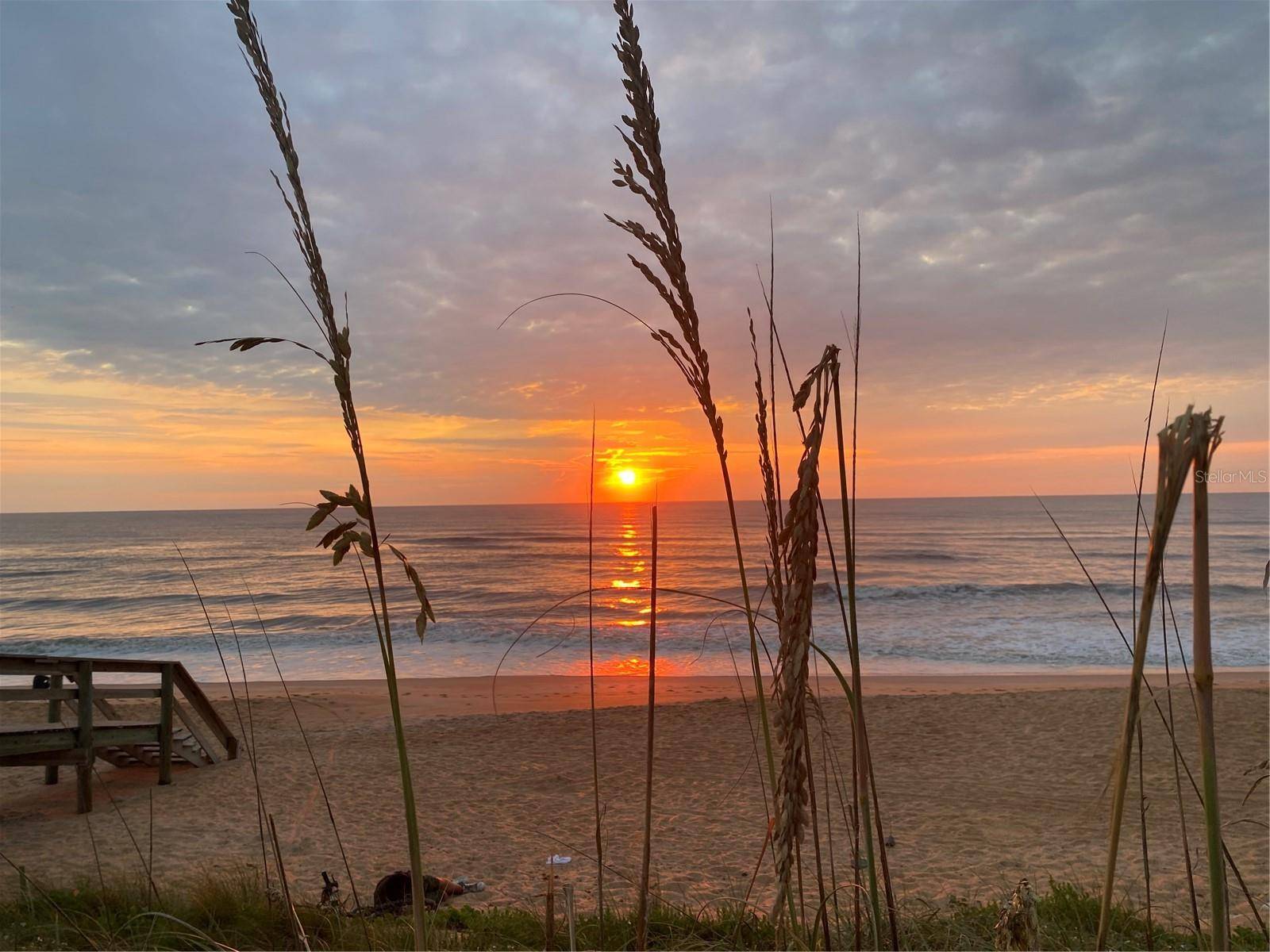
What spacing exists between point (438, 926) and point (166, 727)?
6557 mm

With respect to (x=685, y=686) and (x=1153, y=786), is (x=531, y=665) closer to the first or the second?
(x=685, y=686)

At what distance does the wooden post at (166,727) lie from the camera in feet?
26.2

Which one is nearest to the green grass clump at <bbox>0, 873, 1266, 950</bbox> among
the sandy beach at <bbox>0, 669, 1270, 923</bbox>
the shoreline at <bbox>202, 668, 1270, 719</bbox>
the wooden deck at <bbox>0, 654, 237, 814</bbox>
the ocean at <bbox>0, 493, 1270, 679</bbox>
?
the sandy beach at <bbox>0, 669, 1270, 923</bbox>

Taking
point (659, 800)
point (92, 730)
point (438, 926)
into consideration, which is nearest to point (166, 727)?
point (92, 730)

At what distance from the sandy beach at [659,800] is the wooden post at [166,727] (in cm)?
19

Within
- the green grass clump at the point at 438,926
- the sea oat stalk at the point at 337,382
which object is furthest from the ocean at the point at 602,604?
the green grass clump at the point at 438,926

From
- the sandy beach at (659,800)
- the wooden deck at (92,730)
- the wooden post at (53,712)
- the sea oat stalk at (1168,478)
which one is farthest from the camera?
the wooden post at (53,712)

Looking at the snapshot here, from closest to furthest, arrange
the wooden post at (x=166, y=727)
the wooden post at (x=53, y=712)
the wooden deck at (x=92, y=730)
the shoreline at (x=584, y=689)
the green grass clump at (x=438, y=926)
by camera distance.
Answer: the green grass clump at (x=438, y=926) → the wooden deck at (x=92, y=730) → the wooden post at (x=53, y=712) → the wooden post at (x=166, y=727) → the shoreline at (x=584, y=689)

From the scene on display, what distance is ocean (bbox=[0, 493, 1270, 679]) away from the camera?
683 inches

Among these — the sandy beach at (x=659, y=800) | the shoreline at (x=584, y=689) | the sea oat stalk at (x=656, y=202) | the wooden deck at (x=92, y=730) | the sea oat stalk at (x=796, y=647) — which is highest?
the sea oat stalk at (x=656, y=202)

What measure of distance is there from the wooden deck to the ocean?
2686mm

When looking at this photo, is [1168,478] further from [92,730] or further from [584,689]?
[584,689]

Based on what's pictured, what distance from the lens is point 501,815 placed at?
7.05 metres

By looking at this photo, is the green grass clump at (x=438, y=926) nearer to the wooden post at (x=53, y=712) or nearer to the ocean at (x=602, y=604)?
the ocean at (x=602, y=604)
